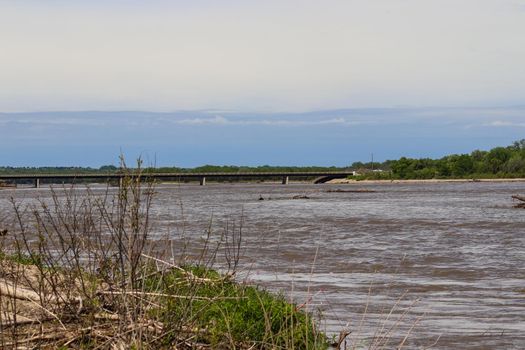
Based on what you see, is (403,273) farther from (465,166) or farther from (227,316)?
(465,166)

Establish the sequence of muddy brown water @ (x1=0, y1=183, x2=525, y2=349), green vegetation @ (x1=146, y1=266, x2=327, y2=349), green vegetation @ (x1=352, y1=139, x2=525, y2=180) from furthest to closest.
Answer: green vegetation @ (x1=352, y1=139, x2=525, y2=180)
muddy brown water @ (x1=0, y1=183, x2=525, y2=349)
green vegetation @ (x1=146, y1=266, x2=327, y2=349)

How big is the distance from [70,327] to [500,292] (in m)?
9.97

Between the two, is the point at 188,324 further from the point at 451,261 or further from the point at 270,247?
the point at 270,247

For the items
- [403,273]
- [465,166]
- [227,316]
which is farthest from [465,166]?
[227,316]

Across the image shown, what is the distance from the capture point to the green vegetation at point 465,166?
136625 mm

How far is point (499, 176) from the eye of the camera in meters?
134

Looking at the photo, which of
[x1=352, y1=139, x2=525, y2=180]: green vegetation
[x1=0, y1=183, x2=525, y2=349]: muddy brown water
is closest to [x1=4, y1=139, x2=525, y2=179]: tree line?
[x1=352, y1=139, x2=525, y2=180]: green vegetation

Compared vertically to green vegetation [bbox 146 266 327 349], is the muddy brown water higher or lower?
lower

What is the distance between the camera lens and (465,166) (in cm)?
14188

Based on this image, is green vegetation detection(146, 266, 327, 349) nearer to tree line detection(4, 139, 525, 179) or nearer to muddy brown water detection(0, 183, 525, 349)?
muddy brown water detection(0, 183, 525, 349)

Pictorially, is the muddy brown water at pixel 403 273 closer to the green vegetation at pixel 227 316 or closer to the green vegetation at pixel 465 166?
the green vegetation at pixel 227 316

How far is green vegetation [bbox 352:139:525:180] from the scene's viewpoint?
5379 inches

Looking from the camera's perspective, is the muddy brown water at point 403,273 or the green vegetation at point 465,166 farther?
the green vegetation at point 465,166

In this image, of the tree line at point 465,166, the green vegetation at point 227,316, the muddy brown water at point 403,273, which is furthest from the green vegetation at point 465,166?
the green vegetation at point 227,316
